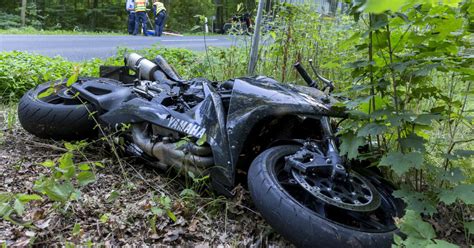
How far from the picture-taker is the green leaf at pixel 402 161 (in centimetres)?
203

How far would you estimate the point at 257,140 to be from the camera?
8.97 ft

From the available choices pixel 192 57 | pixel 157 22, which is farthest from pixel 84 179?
pixel 157 22

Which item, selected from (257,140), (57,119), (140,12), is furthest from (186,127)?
(140,12)

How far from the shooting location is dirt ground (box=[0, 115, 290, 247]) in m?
2.30

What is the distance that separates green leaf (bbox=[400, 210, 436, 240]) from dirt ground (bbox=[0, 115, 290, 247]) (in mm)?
708

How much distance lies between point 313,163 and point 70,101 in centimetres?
249

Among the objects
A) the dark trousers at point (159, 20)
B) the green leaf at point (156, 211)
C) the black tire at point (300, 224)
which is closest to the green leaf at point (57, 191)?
the green leaf at point (156, 211)

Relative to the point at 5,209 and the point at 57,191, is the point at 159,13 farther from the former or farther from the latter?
the point at 5,209

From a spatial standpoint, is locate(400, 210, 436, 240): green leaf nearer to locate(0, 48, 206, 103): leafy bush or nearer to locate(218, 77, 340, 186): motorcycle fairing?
locate(218, 77, 340, 186): motorcycle fairing

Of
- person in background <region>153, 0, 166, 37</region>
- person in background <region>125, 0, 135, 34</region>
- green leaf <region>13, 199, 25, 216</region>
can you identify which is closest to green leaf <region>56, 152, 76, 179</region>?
green leaf <region>13, 199, 25, 216</region>

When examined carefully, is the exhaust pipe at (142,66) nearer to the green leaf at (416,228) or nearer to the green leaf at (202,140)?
the green leaf at (202,140)

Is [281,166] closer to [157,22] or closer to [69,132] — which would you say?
[69,132]

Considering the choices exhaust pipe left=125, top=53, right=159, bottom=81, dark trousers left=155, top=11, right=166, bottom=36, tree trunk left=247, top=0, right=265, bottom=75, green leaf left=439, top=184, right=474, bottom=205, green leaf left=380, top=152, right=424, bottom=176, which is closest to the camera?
green leaf left=439, top=184, right=474, bottom=205

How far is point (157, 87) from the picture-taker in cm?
346
